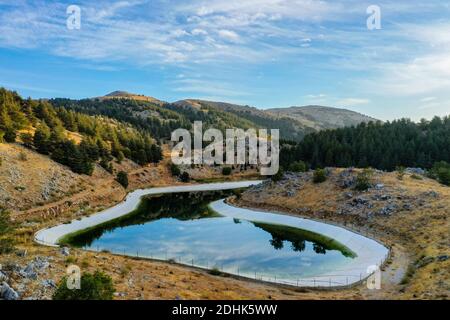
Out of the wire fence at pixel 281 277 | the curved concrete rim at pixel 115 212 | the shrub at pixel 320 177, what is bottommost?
the wire fence at pixel 281 277

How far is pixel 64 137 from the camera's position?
394 ft

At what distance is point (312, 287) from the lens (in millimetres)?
44688

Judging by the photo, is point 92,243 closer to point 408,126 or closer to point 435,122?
point 408,126

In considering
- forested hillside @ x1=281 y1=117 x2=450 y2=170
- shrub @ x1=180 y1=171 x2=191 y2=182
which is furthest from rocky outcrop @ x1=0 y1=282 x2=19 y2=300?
shrub @ x1=180 y1=171 x2=191 y2=182

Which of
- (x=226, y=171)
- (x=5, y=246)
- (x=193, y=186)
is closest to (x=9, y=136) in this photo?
(x=193, y=186)

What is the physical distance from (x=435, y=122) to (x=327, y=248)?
131188mm

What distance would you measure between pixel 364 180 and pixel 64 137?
88324 millimetres

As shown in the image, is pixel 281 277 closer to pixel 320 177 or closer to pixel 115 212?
pixel 320 177

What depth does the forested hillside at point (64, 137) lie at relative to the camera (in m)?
108

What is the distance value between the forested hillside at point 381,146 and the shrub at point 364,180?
159ft

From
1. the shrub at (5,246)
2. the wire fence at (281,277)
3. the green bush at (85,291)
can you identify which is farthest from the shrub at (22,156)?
the green bush at (85,291)

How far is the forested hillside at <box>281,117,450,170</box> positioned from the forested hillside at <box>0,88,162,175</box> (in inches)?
2527

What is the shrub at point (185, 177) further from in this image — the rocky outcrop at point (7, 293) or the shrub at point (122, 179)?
the rocky outcrop at point (7, 293)
